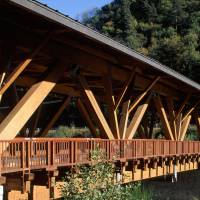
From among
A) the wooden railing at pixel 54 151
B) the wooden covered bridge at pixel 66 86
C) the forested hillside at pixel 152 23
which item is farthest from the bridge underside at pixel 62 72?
the forested hillside at pixel 152 23

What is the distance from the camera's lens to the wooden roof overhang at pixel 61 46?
12.9m

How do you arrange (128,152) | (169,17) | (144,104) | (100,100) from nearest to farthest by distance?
(128,152), (144,104), (100,100), (169,17)

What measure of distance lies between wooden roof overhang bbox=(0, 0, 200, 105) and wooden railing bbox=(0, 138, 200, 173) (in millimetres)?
2093

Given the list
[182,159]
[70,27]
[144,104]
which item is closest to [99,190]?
[70,27]

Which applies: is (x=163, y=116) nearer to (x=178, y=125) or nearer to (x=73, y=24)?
(x=178, y=125)

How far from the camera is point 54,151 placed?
1377 centimetres

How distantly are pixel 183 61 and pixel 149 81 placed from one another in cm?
5151

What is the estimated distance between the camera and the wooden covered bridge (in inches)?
511

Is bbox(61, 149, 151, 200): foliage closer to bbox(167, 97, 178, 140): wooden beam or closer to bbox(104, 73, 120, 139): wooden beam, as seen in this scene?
bbox(104, 73, 120, 139): wooden beam

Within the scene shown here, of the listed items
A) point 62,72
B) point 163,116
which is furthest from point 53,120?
point 62,72

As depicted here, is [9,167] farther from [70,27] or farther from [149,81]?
[149,81]

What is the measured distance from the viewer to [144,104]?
77.2ft

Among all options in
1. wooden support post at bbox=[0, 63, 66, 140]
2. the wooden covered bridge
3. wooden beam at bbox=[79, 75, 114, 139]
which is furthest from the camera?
wooden beam at bbox=[79, 75, 114, 139]

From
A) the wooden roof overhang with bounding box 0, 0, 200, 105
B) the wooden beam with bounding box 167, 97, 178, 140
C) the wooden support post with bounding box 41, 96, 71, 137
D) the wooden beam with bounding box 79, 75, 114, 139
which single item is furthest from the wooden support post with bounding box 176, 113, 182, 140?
the wooden beam with bounding box 79, 75, 114, 139
